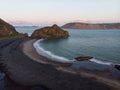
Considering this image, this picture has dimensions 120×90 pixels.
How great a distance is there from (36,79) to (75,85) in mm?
7524

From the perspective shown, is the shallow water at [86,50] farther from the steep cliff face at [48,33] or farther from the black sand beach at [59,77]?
the steep cliff face at [48,33]

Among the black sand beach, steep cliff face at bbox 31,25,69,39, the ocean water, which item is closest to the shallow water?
the ocean water

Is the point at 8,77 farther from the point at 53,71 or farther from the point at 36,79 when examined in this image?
the point at 53,71

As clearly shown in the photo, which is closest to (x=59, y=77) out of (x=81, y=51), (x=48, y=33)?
(x=81, y=51)

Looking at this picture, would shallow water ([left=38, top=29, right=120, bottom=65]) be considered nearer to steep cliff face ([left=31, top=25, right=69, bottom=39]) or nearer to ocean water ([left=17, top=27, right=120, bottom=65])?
ocean water ([left=17, top=27, right=120, bottom=65])

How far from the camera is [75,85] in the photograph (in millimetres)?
32031

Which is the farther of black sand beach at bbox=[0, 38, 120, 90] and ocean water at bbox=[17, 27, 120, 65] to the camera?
ocean water at bbox=[17, 27, 120, 65]

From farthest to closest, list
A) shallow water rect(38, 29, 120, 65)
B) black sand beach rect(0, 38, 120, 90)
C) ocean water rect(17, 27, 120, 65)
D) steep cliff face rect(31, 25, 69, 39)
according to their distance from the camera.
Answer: steep cliff face rect(31, 25, 69, 39), shallow water rect(38, 29, 120, 65), ocean water rect(17, 27, 120, 65), black sand beach rect(0, 38, 120, 90)

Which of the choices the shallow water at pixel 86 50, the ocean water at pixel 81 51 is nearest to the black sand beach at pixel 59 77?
the ocean water at pixel 81 51

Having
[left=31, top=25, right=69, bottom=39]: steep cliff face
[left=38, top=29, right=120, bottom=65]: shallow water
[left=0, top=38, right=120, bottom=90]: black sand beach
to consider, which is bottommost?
[left=31, top=25, right=69, bottom=39]: steep cliff face

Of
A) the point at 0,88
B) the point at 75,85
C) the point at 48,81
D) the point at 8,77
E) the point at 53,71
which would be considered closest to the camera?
the point at 0,88

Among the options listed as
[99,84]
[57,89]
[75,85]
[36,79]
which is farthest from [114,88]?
[36,79]

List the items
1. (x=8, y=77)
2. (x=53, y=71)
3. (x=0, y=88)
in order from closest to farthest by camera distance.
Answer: (x=0, y=88)
(x=8, y=77)
(x=53, y=71)

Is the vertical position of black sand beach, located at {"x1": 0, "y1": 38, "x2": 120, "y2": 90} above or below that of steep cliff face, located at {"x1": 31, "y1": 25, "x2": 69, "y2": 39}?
above
